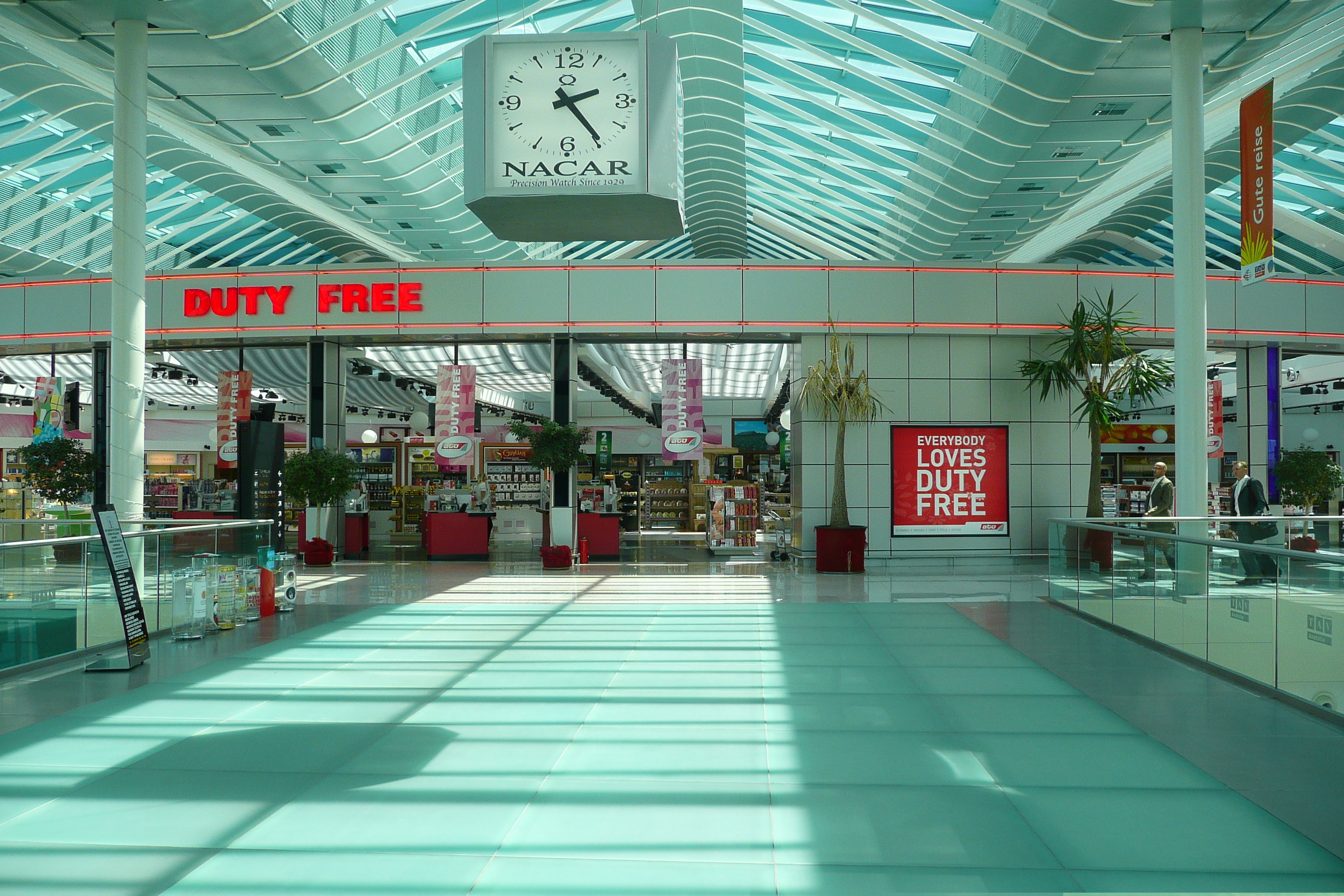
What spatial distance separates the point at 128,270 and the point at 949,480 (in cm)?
1037

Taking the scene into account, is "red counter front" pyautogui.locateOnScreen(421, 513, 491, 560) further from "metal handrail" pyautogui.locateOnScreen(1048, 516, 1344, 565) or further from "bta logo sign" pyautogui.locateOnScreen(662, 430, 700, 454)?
"metal handrail" pyautogui.locateOnScreen(1048, 516, 1344, 565)

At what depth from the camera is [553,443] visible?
13.0 m

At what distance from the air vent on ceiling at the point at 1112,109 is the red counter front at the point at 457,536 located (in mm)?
9772

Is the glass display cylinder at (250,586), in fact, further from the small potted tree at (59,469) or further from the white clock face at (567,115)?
the small potted tree at (59,469)

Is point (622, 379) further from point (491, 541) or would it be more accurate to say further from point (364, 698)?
point (364, 698)

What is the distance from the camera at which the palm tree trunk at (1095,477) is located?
12.5 meters

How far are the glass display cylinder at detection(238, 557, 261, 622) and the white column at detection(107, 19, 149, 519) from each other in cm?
97

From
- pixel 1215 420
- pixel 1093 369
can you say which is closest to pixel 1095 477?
pixel 1093 369

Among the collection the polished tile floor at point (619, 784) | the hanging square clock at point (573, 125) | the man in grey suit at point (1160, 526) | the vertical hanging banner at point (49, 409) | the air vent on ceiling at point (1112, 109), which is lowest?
the polished tile floor at point (619, 784)

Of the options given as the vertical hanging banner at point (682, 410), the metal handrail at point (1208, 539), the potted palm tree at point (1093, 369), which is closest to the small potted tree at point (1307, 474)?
the potted palm tree at point (1093, 369)

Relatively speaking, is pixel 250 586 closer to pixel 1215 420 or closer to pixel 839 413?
pixel 839 413

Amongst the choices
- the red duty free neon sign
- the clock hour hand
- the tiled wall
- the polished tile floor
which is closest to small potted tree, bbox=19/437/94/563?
the red duty free neon sign

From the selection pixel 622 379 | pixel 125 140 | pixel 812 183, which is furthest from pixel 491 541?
pixel 125 140

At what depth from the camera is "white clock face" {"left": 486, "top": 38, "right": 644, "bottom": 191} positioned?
514cm
